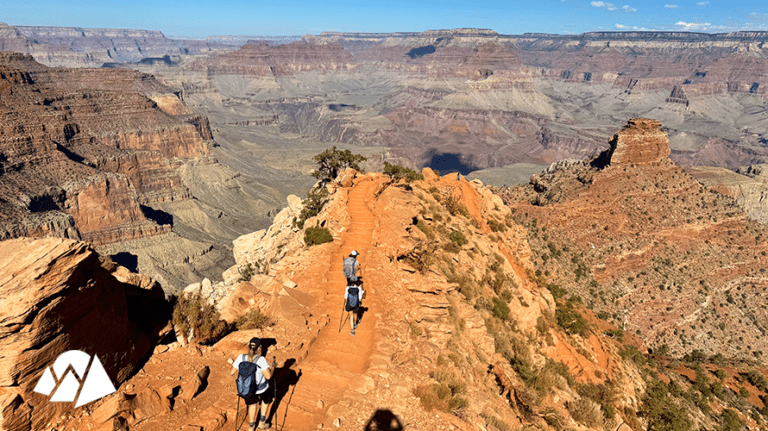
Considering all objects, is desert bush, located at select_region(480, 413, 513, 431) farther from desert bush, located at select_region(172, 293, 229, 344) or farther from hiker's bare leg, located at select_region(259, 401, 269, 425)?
desert bush, located at select_region(172, 293, 229, 344)

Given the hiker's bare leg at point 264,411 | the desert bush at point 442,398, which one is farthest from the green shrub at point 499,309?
the hiker's bare leg at point 264,411

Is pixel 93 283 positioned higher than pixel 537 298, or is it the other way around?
pixel 93 283

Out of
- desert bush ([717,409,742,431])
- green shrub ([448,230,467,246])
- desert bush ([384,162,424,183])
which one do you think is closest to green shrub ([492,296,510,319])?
green shrub ([448,230,467,246])

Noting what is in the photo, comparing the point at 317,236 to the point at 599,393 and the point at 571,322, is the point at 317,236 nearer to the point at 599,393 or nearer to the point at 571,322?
the point at 599,393

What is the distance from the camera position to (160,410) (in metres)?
10.1

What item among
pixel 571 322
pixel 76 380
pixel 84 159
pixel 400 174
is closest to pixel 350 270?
pixel 76 380

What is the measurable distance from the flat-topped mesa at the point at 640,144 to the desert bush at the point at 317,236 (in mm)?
50984

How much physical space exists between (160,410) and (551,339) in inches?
765

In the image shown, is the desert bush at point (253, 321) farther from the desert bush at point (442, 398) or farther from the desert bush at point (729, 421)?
the desert bush at point (729, 421)

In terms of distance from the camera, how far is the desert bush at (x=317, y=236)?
2153 cm

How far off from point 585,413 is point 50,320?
1823 centimetres

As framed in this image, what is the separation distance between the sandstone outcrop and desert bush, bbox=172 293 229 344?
1.60 meters

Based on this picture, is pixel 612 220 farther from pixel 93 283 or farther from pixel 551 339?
pixel 93 283

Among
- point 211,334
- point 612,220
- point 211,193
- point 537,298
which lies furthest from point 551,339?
point 211,193
